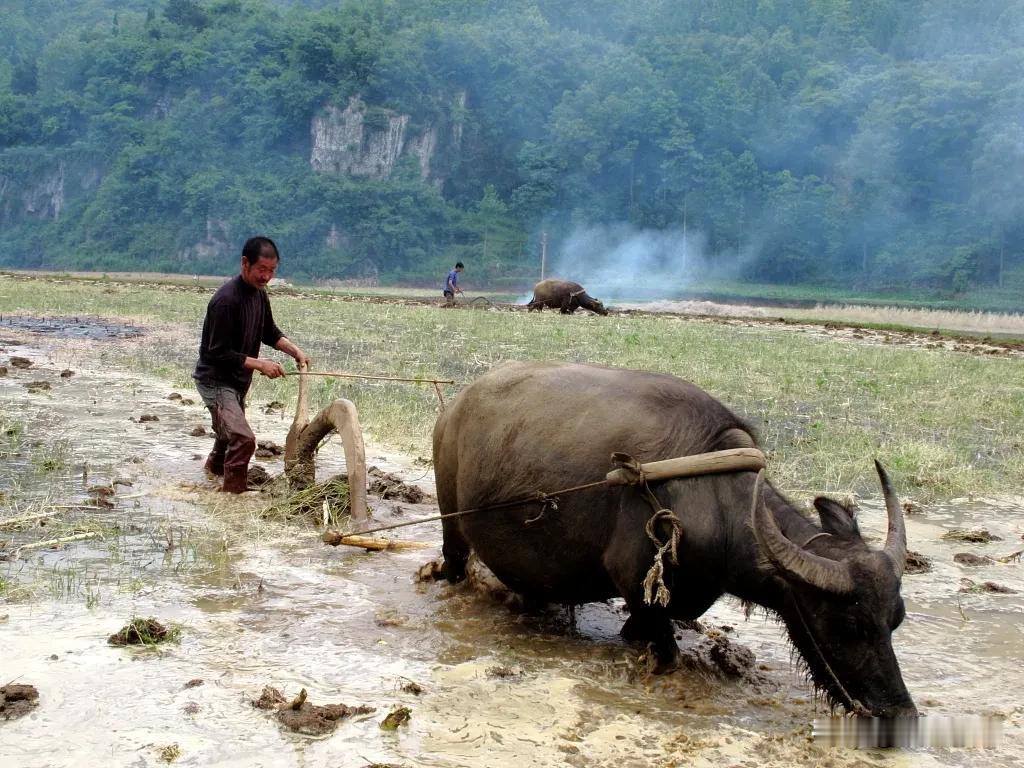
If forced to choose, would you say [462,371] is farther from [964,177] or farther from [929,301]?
[964,177]

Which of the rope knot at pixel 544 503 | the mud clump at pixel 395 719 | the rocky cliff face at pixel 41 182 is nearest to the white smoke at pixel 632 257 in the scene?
the rocky cliff face at pixel 41 182

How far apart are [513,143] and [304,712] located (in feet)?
273

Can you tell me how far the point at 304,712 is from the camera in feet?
13.0

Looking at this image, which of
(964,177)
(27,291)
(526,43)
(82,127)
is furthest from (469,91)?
(27,291)

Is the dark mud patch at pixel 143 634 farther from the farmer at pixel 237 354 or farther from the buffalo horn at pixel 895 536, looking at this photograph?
the buffalo horn at pixel 895 536

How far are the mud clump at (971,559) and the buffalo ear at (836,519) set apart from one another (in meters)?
2.68

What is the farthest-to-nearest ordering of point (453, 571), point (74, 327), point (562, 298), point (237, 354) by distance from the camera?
point (562, 298), point (74, 327), point (237, 354), point (453, 571)

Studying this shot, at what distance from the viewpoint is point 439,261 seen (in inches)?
2891

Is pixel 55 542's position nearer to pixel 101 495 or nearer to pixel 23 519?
pixel 23 519

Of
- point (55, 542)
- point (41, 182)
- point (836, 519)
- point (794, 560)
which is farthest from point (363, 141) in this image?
point (794, 560)

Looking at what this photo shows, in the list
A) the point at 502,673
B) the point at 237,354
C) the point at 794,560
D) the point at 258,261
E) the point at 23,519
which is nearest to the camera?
the point at 794,560

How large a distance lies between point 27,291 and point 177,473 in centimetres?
2420

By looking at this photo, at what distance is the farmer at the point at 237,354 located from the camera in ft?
23.3

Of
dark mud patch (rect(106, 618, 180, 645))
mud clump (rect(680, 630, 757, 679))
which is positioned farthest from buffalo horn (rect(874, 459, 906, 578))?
dark mud patch (rect(106, 618, 180, 645))
